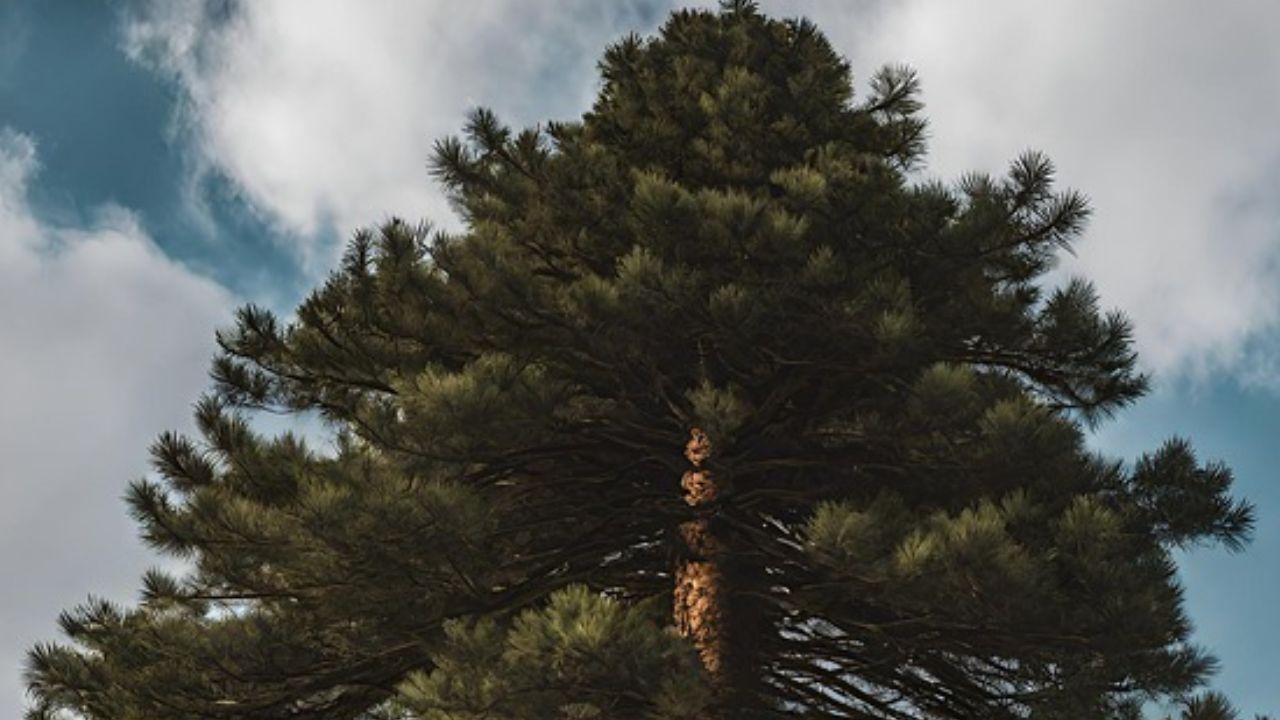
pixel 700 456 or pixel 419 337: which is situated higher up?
pixel 419 337

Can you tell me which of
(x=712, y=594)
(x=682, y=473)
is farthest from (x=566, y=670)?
(x=682, y=473)

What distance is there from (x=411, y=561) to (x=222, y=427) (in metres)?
1.93

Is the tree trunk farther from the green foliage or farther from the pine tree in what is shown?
the green foliage

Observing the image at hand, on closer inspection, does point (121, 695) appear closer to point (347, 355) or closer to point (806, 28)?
point (347, 355)

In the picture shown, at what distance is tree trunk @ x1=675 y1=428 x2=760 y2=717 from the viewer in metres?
7.68

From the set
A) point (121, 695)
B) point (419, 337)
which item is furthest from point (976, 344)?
point (121, 695)

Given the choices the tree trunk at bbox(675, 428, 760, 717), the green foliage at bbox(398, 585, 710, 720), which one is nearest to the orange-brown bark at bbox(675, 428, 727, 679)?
the tree trunk at bbox(675, 428, 760, 717)

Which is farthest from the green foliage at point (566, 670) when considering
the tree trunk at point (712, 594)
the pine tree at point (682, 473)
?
the tree trunk at point (712, 594)

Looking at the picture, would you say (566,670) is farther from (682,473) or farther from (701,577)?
(682,473)

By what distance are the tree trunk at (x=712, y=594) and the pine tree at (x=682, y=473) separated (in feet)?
0.07

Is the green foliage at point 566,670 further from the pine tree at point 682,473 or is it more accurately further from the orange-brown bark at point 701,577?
the orange-brown bark at point 701,577

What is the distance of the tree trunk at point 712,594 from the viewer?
7684 mm

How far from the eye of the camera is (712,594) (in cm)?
788

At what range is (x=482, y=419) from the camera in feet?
23.9
